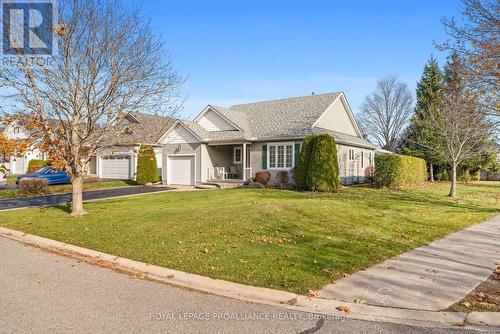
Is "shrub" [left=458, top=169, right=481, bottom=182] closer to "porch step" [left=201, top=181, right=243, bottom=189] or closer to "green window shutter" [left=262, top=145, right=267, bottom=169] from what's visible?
"green window shutter" [left=262, top=145, right=267, bottom=169]

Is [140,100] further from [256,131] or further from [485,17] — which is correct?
[256,131]

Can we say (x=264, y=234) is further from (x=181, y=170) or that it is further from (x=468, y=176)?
(x=468, y=176)

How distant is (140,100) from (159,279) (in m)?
8.28

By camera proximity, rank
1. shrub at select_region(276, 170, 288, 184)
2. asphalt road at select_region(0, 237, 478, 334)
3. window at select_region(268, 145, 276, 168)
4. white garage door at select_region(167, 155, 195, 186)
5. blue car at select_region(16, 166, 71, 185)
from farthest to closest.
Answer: blue car at select_region(16, 166, 71, 185) < white garage door at select_region(167, 155, 195, 186) < window at select_region(268, 145, 276, 168) < shrub at select_region(276, 170, 288, 184) < asphalt road at select_region(0, 237, 478, 334)

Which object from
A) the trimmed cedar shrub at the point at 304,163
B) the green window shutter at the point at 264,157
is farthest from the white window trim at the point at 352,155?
the trimmed cedar shrub at the point at 304,163

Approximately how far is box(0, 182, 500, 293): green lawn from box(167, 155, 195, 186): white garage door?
11802 millimetres

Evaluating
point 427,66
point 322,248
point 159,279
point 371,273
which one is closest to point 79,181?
point 159,279

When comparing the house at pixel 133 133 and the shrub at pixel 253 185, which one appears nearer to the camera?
the house at pixel 133 133

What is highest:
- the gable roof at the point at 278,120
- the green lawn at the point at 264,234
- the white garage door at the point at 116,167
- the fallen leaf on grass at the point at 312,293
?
the gable roof at the point at 278,120

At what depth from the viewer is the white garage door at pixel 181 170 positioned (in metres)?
26.3

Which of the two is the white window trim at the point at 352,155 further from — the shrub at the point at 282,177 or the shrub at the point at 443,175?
the shrub at the point at 443,175

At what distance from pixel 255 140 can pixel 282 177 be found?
9.94ft

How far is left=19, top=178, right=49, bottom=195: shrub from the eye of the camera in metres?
20.3

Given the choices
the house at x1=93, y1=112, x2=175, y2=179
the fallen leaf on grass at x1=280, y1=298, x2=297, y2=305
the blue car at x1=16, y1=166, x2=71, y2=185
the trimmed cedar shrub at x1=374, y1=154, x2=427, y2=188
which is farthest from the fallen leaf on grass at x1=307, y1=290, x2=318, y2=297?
the blue car at x1=16, y1=166, x2=71, y2=185
